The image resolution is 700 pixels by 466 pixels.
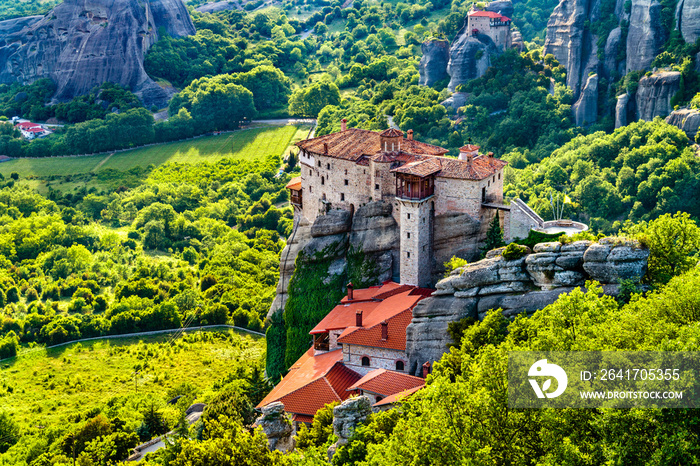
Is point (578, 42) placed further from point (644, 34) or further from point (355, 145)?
point (355, 145)

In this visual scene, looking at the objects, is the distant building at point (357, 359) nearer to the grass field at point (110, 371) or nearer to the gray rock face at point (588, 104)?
the grass field at point (110, 371)

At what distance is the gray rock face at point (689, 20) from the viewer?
97.8 metres

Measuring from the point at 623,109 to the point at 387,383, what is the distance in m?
67.4

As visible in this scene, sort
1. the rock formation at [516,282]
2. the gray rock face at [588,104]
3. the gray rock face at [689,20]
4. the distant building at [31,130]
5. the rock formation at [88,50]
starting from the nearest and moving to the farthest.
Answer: the rock formation at [516,282] → the gray rock face at [689,20] → the gray rock face at [588,104] → the distant building at [31,130] → the rock formation at [88,50]

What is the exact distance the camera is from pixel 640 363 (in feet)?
103

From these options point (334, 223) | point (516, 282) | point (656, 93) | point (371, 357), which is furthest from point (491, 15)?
point (516, 282)

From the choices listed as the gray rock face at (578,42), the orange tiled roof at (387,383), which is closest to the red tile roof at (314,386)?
the orange tiled roof at (387,383)

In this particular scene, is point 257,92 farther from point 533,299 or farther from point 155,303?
point 533,299

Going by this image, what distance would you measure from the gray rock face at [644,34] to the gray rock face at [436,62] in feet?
108

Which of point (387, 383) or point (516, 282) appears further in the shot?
point (387, 383)

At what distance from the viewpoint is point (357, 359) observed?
54.8m

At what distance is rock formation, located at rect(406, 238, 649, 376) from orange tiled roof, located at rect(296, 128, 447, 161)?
15.6 metres

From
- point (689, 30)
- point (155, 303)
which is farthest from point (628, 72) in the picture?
point (155, 303)

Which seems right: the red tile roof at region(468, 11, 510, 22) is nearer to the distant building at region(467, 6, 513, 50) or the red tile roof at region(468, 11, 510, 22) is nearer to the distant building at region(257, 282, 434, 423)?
the distant building at region(467, 6, 513, 50)
